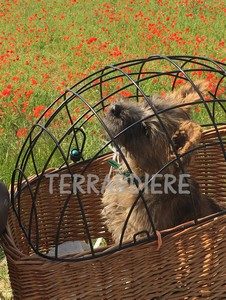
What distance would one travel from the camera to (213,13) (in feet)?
33.6

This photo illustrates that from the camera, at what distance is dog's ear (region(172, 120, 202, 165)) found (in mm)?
2621

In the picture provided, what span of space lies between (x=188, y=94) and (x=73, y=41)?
17.8 feet

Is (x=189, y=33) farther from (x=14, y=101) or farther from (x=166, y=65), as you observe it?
(x=14, y=101)

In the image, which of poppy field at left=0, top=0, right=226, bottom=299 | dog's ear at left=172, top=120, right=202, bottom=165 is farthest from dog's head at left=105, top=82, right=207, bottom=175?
poppy field at left=0, top=0, right=226, bottom=299

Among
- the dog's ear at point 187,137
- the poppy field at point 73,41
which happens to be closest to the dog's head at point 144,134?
the dog's ear at point 187,137

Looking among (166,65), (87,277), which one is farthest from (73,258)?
(166,65)

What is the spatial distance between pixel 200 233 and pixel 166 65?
4720 millimetres

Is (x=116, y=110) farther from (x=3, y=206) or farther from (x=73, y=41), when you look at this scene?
(x=73, y=41)

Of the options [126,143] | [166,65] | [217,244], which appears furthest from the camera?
[166,65]

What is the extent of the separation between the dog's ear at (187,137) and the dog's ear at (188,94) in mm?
457

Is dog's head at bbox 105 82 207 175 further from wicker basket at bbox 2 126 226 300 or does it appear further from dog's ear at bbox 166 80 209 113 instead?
wicker basket at bbox 2 126 226 300

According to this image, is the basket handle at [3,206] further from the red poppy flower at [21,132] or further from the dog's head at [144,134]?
the red poppy flower at [21,132]

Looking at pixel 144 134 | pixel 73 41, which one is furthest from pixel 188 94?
pixel 73 41

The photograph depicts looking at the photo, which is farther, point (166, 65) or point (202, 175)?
point (166, 65)
